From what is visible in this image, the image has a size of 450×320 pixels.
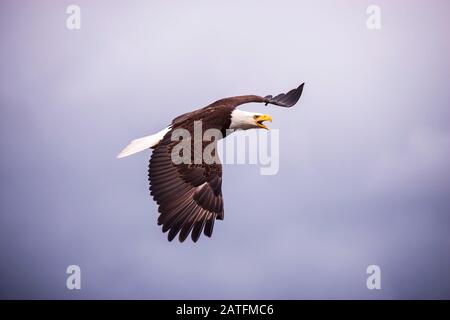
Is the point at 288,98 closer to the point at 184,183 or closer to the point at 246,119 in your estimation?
the point at 246,119

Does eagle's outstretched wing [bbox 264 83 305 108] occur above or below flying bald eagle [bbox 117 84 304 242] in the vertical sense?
above

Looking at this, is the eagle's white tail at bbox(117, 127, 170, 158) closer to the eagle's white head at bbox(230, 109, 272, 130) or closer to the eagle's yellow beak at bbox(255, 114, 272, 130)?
the eagle's white head at bbox(230, 109, 272, 130)

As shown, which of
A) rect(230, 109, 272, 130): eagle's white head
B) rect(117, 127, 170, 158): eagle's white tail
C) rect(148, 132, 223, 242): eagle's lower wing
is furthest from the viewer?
rect(230, 109, 272, 130): eagle's white head

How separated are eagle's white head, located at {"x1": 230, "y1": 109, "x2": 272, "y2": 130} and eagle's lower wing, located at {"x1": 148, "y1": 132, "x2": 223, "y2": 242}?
4.46 feet

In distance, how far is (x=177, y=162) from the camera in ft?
32.1

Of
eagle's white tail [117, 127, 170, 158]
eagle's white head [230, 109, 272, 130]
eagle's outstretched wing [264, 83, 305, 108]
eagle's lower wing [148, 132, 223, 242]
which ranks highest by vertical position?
eagle's outstretched wing [264, 83, 305, 108]

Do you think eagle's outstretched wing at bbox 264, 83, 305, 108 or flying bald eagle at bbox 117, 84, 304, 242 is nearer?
flying bald eagle at bbox 117, 84, 304, 242

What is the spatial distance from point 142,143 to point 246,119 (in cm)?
162

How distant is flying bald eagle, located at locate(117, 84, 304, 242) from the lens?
924cm

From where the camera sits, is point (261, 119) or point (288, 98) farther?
point (288, 98)

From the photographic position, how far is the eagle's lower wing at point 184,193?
30.2 ft

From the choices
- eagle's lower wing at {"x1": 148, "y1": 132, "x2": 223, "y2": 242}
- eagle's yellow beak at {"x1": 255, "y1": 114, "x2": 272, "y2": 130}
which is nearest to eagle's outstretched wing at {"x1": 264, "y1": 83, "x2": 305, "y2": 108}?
eagle's yellow beak at {"x1": 255, "y1": 114, "x2": 272, "y2": 130}

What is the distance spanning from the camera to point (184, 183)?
964 centimetres

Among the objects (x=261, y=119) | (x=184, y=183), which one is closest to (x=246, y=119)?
(x=261, y=119)
